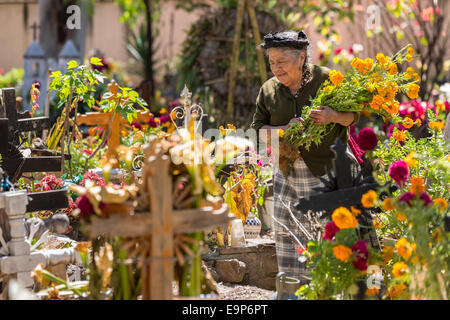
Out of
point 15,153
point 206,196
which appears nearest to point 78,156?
point 15,153

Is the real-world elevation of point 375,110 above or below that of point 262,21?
below

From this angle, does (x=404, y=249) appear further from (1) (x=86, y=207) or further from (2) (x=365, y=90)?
(1) (x=86, y=207)

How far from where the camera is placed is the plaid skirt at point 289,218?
343 cm

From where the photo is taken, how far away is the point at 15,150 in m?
3.59

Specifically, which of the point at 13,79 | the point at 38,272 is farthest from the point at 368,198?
the point at 13,79

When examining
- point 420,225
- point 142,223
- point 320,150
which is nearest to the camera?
point 142,223

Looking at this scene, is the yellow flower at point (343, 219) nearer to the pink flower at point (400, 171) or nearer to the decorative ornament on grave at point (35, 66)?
the pink flower at point (400, 171)

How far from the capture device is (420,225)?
7.71 feet

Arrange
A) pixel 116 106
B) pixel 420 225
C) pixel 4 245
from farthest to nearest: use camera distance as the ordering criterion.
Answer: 1. pixel 116 106
2. pixel 4 245
3. pixel 420 225

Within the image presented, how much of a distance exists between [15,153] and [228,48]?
517 centimetres

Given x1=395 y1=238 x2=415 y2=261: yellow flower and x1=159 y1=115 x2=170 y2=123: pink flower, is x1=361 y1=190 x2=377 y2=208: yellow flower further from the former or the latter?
x1=159 y1=115 x2=170 y2=123: pink flower

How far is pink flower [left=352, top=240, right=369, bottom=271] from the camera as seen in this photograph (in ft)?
7.93
